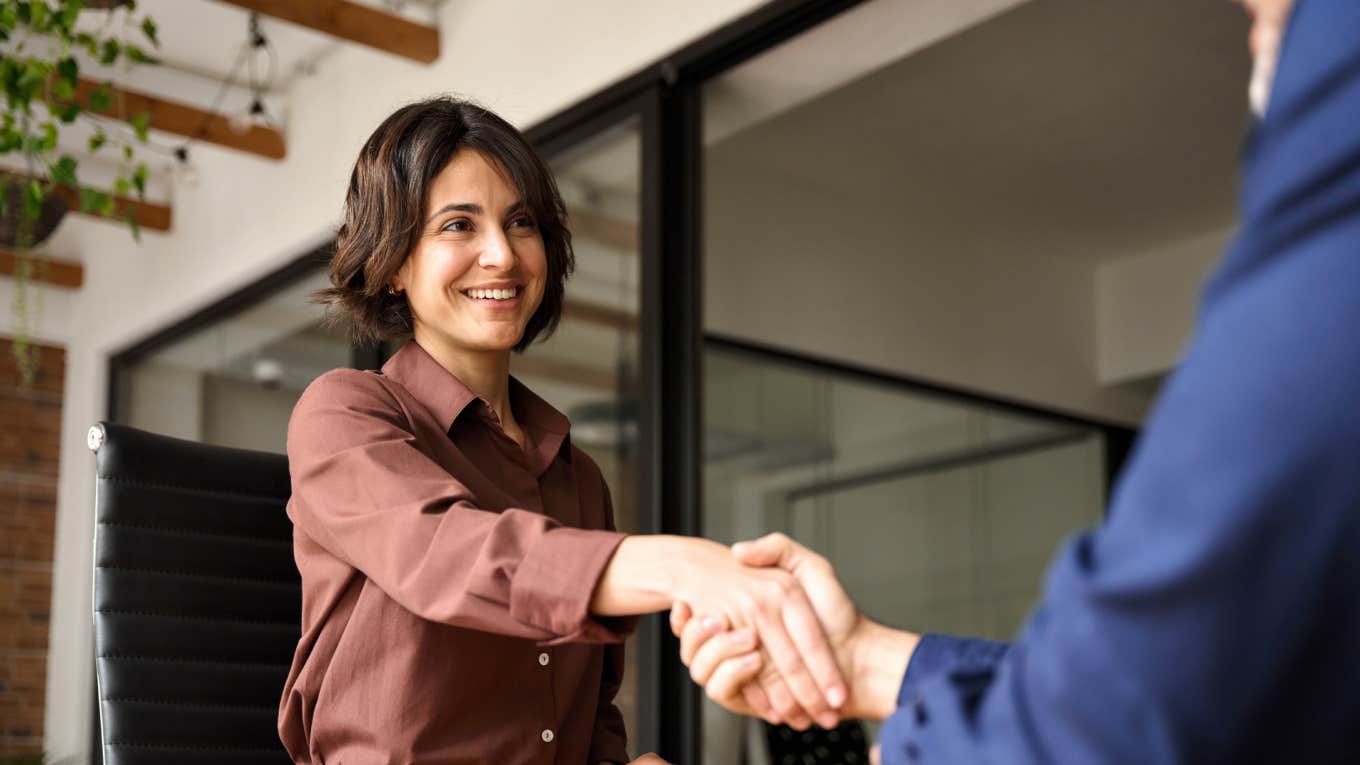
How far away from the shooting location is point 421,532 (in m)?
1.16

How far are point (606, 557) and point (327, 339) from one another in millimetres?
4142

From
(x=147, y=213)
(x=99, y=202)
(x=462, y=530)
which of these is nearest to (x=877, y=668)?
(x=462, y=530)

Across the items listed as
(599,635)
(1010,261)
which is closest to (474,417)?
(599,635)

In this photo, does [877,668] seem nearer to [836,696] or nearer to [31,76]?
[836,696]

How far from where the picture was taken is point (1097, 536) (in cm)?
55

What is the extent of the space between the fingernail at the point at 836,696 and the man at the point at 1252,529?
38cm

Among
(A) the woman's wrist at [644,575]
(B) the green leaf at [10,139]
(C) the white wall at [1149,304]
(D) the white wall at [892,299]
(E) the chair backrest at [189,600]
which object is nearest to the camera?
(A) the woman's wrist at [644,575]

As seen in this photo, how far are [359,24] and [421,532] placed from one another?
10.9 feet

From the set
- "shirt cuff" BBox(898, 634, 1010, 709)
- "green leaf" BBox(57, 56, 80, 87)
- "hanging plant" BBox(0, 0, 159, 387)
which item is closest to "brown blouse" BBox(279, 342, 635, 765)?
"shirt cuff" BBox(898, 634, 1010, 709)

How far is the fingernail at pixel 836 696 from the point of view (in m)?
0.94

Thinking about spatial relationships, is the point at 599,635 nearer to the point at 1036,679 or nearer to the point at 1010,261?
the point at 1036,679

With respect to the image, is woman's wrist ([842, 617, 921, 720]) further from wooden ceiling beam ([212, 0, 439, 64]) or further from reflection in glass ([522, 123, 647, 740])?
wooden ceiling beam ([212, 0, 439, 64])

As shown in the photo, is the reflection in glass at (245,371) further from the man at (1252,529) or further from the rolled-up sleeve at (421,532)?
the man at (1252,529)

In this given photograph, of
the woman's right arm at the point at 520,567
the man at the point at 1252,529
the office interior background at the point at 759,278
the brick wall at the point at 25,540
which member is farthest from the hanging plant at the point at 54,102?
the man at the point at 1252,529
